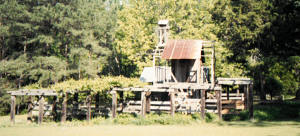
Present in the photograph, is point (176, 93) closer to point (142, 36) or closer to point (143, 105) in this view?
point (143, 105)

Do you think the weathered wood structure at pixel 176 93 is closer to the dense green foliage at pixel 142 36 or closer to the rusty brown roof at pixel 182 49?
the rusty brown roof at pixel 182 49

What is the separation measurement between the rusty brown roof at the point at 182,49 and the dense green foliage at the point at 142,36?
6981mm

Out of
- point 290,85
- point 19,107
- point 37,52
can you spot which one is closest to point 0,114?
point 19,107

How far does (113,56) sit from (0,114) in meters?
18.2

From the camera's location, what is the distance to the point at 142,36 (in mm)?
38938

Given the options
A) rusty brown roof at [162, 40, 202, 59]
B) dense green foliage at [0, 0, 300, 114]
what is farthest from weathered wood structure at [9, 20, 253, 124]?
dense green foliage at [0, 0, 300, 114]

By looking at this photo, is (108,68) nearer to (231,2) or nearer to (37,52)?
(37,52)

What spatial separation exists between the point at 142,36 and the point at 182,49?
473 inches

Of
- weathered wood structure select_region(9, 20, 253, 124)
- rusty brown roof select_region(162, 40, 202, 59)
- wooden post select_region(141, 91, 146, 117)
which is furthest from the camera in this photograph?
rusty brown roof select_region(162, 40, 202, 59)

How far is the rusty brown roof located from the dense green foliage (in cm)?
698

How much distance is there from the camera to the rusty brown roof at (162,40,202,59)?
27.1m

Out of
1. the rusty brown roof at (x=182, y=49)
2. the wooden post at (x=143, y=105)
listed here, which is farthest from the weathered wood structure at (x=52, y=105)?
the rusty brown roof at (x=182, y=49)

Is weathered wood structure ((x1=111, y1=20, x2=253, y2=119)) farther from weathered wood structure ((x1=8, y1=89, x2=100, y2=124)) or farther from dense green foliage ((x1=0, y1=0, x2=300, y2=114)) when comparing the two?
dense green foliage ((x1=0, y1=0, x2=300, y2=114))

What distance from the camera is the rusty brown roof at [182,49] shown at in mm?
27062
